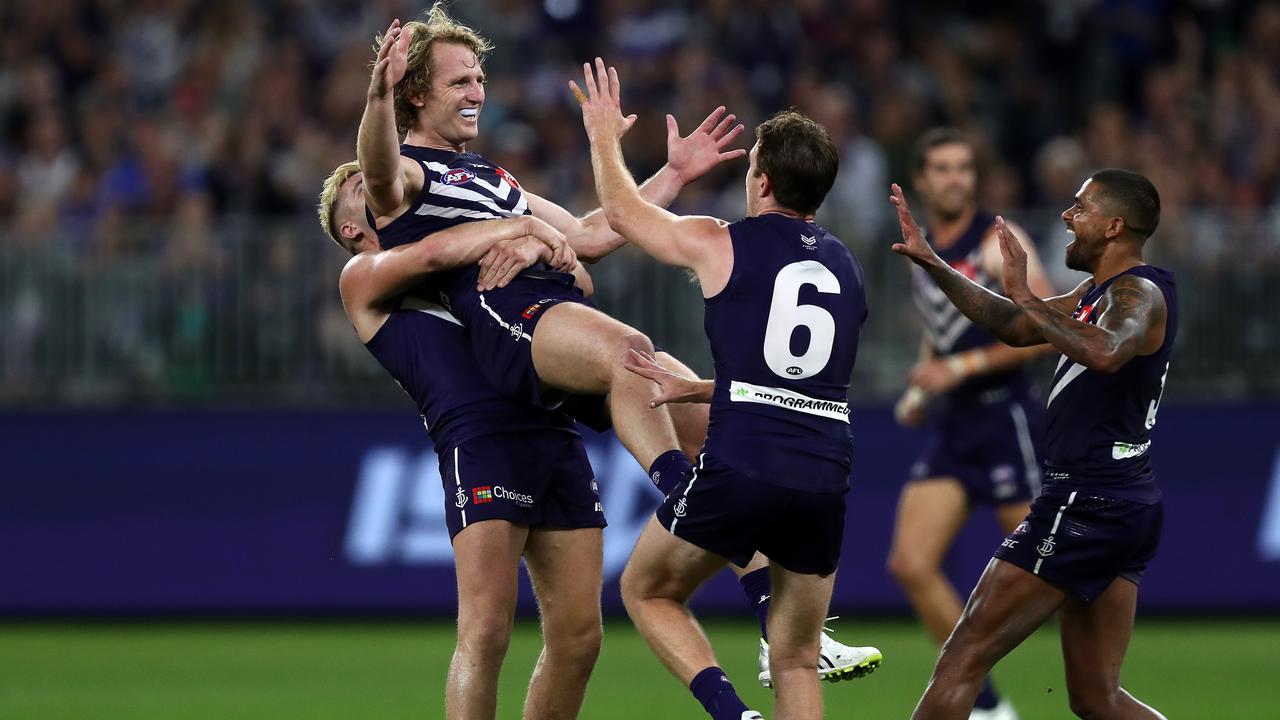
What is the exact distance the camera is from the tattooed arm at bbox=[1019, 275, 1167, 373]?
21.5 feet

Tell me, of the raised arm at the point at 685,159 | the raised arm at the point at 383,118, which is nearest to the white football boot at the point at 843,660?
the raised arm at the point at 685,159

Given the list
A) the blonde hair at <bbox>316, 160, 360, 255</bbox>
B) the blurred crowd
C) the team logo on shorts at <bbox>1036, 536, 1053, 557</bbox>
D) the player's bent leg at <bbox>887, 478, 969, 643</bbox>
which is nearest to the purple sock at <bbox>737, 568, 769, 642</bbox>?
the team logo on shorts at <bbox>1036, 536, 1053, 557</bbox>

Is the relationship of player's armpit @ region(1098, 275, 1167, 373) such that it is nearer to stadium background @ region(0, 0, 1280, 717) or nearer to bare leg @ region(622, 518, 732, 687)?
bare leg @ region(622, 518, 732, 687)

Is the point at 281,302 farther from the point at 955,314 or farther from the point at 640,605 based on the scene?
the point at 640,605

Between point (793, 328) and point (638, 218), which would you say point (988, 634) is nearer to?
point (793, 328)

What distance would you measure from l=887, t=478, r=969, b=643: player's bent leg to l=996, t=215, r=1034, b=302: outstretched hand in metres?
3.30

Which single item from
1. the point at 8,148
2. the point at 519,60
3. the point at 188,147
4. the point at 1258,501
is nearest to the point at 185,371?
the point at 188,147

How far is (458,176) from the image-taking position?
287 inches

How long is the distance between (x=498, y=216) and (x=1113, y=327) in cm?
257

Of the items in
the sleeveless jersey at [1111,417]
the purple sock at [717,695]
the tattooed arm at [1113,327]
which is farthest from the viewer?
the sleeveless jersey at [1111,417]

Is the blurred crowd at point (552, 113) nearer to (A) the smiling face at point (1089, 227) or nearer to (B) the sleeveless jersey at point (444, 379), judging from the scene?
(B) the sleeveless jersey at point (444, 379)

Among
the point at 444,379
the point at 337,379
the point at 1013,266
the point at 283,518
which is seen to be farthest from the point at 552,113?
the point at 1013,266

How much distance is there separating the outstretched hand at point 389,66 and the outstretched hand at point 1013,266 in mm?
2376

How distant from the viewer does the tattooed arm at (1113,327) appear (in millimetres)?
6559
